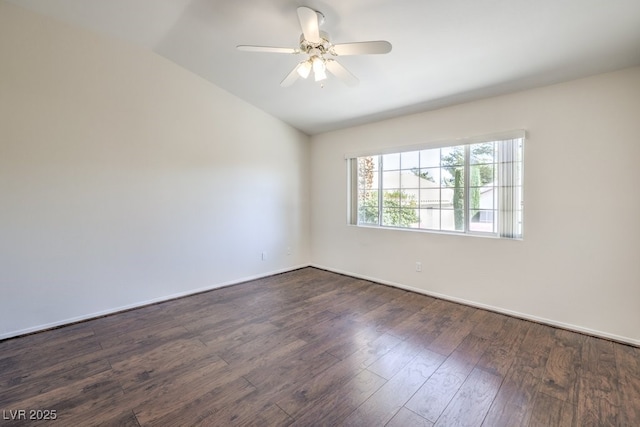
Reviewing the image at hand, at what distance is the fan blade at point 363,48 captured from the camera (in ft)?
6.48

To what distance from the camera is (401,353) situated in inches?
92.8

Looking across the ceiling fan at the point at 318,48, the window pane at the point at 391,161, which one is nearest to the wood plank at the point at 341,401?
the ceiling fan at the point at 318,48

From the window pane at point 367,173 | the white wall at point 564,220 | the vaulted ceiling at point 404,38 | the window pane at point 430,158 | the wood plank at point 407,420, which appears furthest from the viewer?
the window pane at point 367,173

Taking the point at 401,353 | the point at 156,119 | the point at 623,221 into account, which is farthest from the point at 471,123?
the point at 156,119

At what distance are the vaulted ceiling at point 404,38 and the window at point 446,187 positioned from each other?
62 centimetres

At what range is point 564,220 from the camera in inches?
109

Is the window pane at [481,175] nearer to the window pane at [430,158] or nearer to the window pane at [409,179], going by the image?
the window pane at [430,158]

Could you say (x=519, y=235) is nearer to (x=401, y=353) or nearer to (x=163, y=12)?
(x=401, y=353)

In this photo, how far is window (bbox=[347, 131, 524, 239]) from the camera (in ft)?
10.0

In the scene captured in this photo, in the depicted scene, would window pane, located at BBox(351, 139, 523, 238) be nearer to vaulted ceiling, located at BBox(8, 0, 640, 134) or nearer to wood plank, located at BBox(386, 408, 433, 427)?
vaulted ceiling, located at BBox(8, 0, 640, 134)

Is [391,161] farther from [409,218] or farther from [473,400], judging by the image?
[473,400]

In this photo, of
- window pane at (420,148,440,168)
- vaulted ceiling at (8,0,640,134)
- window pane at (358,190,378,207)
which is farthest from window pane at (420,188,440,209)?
vaulted ceiling at (8,0,640,134)

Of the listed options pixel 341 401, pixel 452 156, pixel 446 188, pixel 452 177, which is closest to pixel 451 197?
pixel 446 188

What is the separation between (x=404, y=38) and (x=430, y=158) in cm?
169
